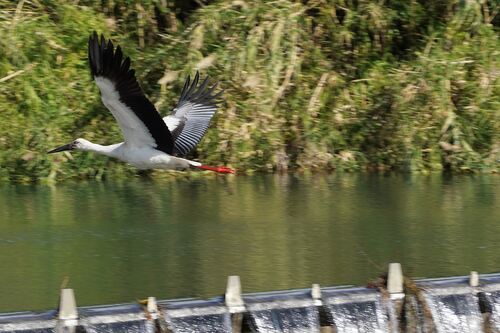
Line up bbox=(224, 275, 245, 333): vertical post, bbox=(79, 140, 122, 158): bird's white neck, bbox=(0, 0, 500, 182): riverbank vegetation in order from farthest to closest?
bbox=(0, 0, 500, 182): riverbank vegetation, bbox=(79, 140, 122, 158): bird's white neck, bbox=(224, 275, 245, 333): vertical post

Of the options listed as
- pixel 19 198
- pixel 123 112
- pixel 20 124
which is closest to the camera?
pixel 123 112

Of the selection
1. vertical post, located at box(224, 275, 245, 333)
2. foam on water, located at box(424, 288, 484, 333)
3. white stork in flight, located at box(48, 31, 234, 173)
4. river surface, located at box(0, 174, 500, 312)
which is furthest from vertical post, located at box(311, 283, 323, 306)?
white stork in flight, located at box(48, 31, 234, 173)

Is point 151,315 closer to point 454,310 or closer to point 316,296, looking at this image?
point 316,296

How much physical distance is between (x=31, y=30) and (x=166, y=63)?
164 centimetres

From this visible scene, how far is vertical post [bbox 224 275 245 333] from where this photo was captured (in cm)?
650

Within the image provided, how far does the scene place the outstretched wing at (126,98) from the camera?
8242mm

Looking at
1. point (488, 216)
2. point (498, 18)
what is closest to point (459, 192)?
point (488, 216)

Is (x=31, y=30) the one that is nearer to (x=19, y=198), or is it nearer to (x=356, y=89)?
(x=19, y=198)

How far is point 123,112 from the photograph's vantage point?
8953mm

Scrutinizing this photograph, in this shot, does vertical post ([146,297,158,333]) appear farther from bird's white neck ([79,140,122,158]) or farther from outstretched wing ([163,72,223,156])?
outstretched wing ([163,72,223,156])

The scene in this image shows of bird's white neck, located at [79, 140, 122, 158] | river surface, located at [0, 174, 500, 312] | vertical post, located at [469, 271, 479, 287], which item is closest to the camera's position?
vertical post, located at [469, 271, 479, 287]

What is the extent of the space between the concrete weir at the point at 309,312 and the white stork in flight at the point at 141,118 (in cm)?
223

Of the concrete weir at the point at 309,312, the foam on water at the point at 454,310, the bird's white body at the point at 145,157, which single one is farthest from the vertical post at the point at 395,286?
the bird's white body at the point at 145,157

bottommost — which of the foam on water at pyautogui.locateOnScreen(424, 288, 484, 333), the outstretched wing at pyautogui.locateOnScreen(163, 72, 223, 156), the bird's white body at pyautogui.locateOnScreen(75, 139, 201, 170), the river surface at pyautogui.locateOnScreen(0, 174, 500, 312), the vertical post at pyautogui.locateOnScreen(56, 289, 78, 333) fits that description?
the river surface at pyautogui.locateOnScreen(0, 174, 500, 312)
